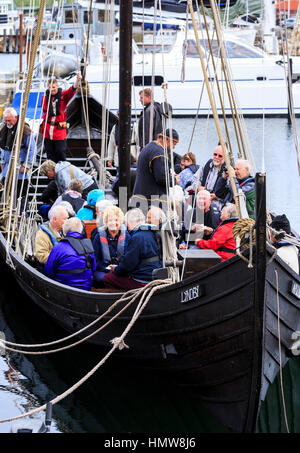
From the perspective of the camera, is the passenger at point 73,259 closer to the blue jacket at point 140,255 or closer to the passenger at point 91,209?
the blue jacket at point 140,255

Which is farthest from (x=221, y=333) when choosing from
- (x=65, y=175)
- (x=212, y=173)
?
(x=65, y=175)

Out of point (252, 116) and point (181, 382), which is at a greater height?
point (252, 116)

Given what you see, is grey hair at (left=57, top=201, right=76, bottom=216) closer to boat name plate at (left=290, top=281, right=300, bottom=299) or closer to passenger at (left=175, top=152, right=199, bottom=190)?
passenger at (left=175, top=152, right=199, bottom=190)

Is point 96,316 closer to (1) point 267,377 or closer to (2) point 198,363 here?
(2) point 198,363

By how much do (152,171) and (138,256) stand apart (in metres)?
1.42

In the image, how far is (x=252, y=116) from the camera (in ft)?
99.7

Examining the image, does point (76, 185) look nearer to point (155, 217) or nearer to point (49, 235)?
point (49, 235)

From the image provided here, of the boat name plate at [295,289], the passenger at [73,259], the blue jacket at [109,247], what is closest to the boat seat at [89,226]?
the blue jacket at [109,247]

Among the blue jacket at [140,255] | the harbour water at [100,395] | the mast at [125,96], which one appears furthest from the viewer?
the mast at [125,96]

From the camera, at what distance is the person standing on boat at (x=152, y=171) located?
796 centimetres

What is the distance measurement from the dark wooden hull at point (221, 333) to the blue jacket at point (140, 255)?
0.36m

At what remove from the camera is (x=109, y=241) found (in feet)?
24.7

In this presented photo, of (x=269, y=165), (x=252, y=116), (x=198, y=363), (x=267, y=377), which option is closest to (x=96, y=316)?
(x=198, y=363)
